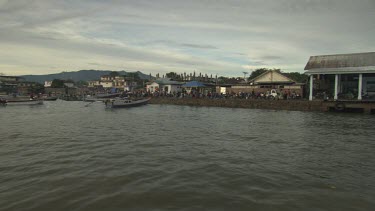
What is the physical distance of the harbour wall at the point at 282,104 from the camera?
28578mm

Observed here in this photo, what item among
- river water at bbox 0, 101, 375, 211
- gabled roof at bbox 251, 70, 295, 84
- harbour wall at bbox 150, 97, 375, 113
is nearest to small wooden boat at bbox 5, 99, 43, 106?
harbour wall at bbox 150, 97, 375, 113

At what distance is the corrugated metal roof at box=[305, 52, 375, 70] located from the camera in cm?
3128

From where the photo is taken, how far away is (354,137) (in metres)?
14.3

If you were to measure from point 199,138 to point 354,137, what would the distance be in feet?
27.1

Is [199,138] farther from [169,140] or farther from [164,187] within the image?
[164,187]

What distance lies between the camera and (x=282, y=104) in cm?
3353

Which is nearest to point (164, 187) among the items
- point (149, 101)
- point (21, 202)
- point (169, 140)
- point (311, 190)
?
point (21, 202)

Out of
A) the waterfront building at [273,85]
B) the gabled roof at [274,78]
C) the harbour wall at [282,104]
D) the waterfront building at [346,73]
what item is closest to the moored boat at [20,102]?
the harbour wall at [282,104]

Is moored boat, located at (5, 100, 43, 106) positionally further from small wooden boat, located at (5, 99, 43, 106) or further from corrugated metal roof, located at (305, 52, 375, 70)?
corrugated metal roof, located at (305, 52, 375, 70)

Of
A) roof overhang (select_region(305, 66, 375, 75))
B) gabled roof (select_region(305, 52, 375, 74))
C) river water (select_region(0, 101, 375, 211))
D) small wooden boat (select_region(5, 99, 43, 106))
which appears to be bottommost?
river water (select_region(0, 101, 375, 211))

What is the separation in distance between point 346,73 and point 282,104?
765cm

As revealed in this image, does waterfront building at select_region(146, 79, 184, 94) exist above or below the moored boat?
above

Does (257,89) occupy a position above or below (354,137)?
above

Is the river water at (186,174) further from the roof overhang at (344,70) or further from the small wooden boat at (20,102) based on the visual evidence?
the small wooden boat at (20,102)
